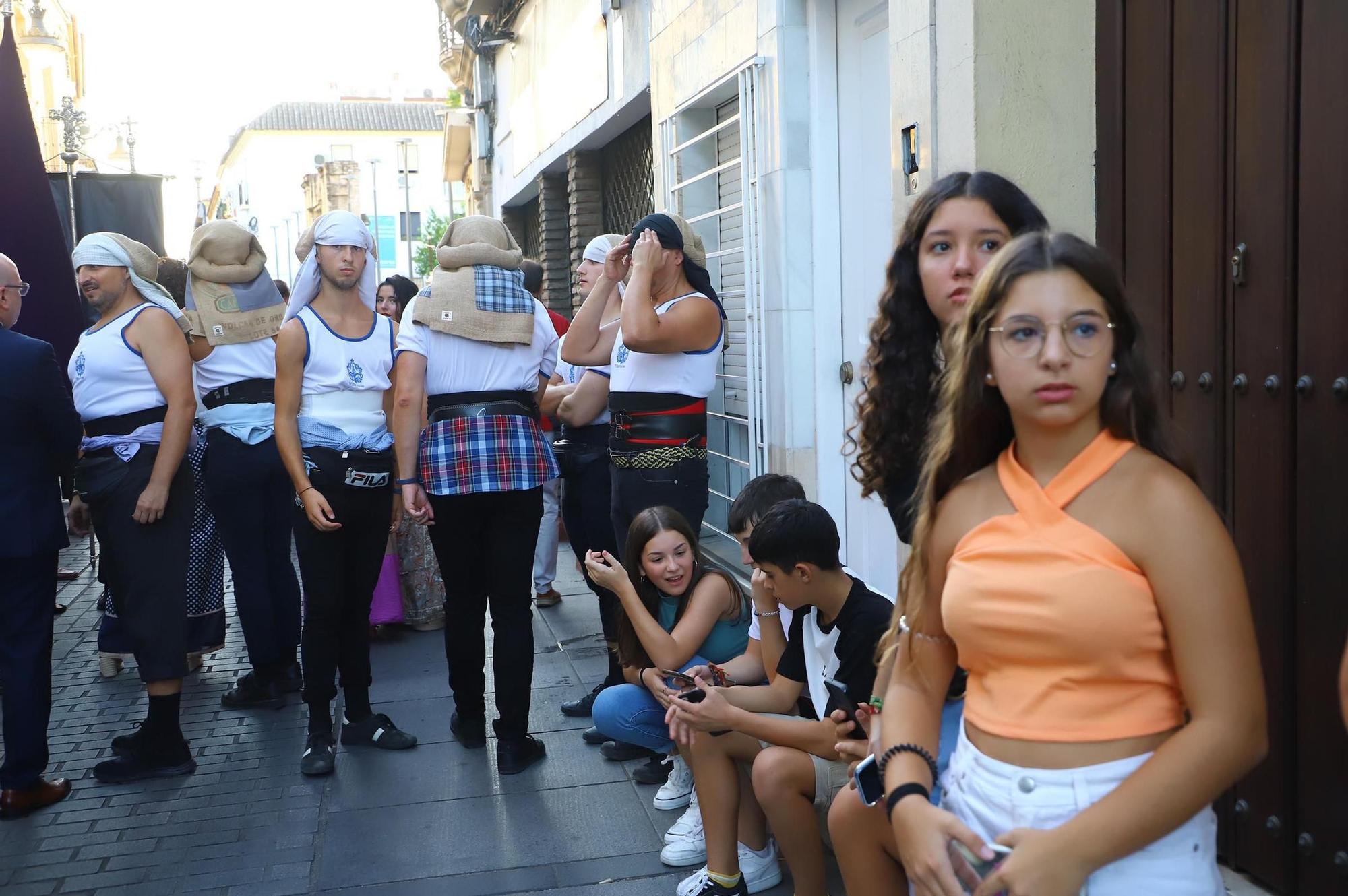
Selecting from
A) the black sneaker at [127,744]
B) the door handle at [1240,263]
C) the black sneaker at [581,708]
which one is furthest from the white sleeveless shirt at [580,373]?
the door handle at [1240,263]

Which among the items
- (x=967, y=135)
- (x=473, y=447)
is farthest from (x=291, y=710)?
(x=967, y=135)

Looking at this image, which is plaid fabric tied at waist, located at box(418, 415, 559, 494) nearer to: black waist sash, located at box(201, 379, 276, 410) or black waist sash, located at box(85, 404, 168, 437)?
black waist sash, located at box(85, 404, 168, 437)

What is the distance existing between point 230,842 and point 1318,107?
12.5ft

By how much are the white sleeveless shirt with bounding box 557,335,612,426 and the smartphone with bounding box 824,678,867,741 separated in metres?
2.46

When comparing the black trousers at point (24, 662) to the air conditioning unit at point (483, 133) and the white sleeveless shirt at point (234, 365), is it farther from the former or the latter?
the air conditioning unit at point (483, 133)

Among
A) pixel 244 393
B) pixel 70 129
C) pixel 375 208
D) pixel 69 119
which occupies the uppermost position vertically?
pixel 375 208

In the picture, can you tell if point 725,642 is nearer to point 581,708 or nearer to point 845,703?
point 845,703

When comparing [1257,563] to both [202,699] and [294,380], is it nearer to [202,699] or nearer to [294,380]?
[294,380]

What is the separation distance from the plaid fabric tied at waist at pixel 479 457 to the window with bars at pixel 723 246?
2131 millimetres

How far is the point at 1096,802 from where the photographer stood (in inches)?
70.5

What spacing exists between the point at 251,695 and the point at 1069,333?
4.97 meters

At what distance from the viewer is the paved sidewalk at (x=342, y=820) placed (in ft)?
12.9

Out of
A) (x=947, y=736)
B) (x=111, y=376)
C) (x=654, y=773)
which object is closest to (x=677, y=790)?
(x=654, y=773)

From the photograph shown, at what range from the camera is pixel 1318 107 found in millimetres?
2742
